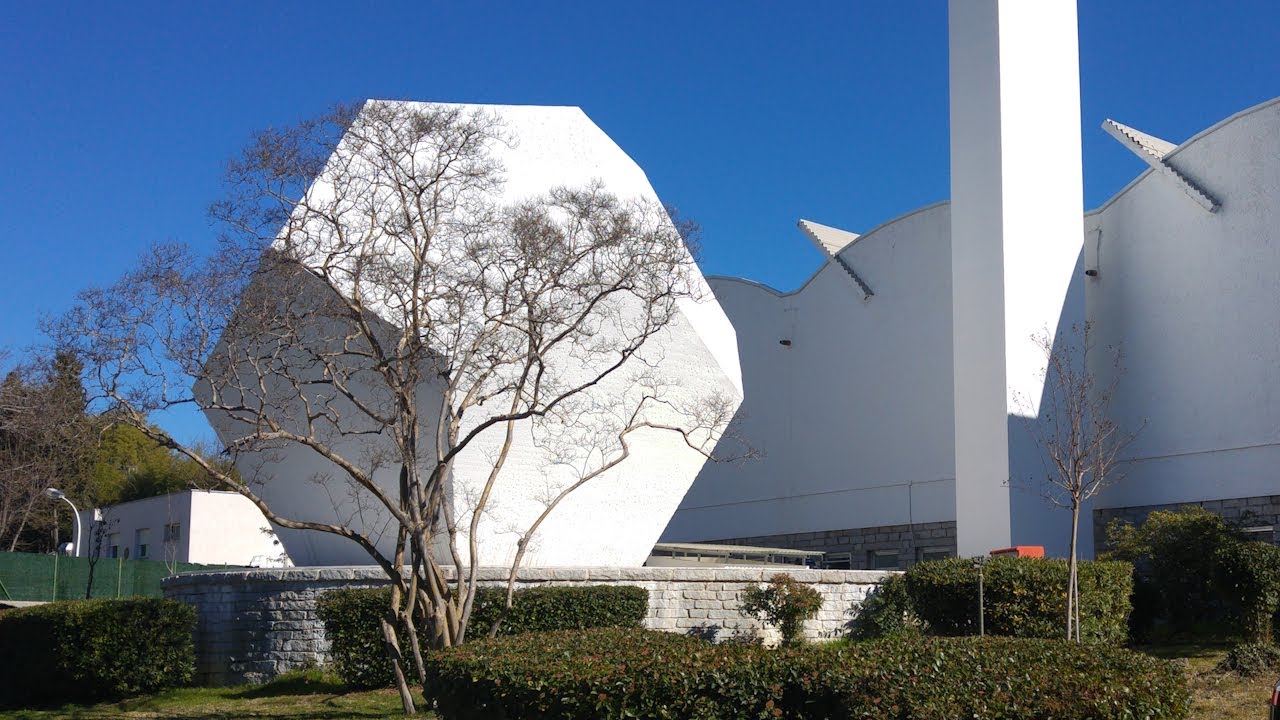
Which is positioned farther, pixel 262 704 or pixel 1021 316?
pixel 1021 316

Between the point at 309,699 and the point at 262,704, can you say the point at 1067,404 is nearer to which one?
the point at 309,699

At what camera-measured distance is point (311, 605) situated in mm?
15305

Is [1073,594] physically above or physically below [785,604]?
above

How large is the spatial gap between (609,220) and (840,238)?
17923 millimetres

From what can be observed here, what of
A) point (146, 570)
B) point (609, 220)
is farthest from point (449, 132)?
point (146, 570)

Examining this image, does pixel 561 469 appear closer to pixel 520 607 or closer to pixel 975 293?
pixel 520 607

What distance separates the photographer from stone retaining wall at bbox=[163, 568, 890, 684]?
50.0ft

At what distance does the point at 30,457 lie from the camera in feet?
131

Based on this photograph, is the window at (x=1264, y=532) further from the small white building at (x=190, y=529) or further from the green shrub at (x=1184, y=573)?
the small white building at (x=190, y=529)

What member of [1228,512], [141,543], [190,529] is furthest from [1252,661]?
[141,543]

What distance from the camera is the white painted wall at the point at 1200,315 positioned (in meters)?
20.3

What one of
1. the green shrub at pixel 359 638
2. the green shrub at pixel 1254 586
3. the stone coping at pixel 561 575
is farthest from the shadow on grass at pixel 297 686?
the green shrub at pixel 1254 586

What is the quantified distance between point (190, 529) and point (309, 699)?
26.6m

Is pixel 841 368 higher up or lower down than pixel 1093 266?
lower down
